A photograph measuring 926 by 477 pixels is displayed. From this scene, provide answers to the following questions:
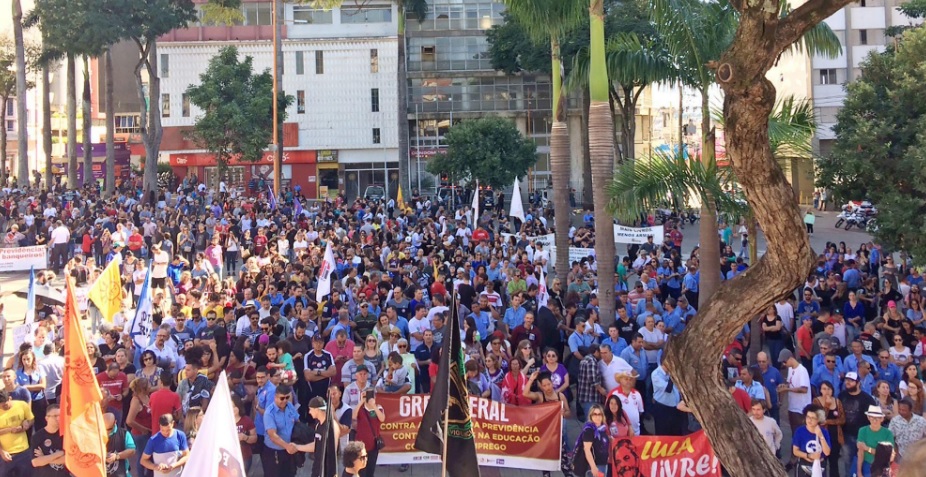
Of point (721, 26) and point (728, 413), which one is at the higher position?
point (721, 26)

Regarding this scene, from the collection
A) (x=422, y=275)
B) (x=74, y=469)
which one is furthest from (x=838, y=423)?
(x=422, y=275)

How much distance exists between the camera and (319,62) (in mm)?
58438

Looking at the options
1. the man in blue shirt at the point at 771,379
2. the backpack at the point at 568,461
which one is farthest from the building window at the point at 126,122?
the backpack at the point at 568,461

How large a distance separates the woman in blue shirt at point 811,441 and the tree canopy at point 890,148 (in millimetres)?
7835

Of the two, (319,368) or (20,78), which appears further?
(20,78)

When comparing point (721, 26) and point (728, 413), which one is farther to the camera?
point (721, 26)

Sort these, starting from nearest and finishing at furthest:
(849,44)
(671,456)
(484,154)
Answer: (671,456)
(484,154)
(849,44)

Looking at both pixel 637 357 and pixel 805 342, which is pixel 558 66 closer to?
pixel 805 342

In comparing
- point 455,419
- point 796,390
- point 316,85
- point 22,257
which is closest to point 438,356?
point 796,390

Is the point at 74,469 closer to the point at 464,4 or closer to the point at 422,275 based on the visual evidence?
the point at 422,275

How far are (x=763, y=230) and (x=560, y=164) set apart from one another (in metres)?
15.3

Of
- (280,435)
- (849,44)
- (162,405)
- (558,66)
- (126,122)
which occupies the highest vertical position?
(849,44)

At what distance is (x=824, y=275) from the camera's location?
20219 mm

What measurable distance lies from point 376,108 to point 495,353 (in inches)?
1894
